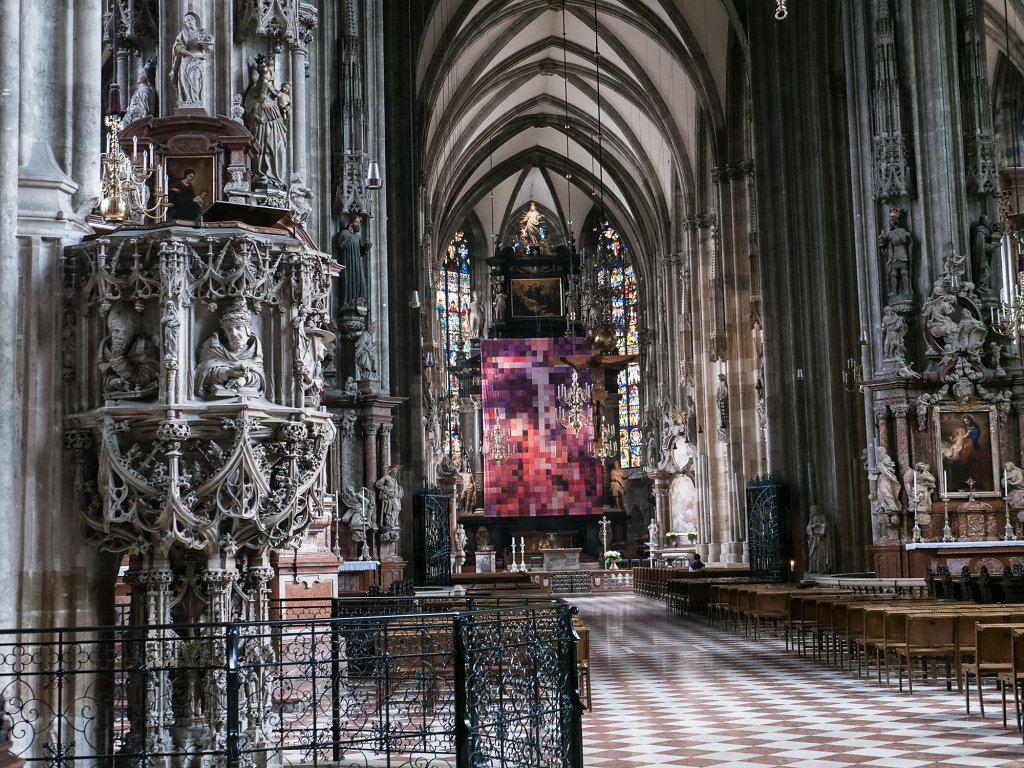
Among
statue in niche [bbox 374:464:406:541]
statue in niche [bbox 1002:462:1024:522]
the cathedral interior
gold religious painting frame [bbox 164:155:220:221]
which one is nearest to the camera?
the cathedral interior

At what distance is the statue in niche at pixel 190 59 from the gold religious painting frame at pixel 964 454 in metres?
13.5

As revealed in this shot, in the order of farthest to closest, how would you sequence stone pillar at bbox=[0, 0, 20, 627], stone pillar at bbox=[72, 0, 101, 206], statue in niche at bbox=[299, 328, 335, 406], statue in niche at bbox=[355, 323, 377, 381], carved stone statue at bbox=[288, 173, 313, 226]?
statue in niche at bbox=[355, 323, 377, 381] → carved stone statue at bbox=[288, 173, 313, 226] → stone pillar at bbox=[72, 0, 101, 206] → statue in niche at bbox=[299, 328, 335, 406] → stone pillar at bbox=[0, 0, 20, 627]

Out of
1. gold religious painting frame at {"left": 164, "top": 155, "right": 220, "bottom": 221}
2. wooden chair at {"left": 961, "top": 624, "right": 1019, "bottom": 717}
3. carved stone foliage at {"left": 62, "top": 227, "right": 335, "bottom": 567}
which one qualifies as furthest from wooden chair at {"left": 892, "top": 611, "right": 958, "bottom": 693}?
gold religious painting frame at {"left": 164, "top": 155, "right": 220, "bottom": 221}

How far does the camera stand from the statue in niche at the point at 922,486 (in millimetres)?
18484

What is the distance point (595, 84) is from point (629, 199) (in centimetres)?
658

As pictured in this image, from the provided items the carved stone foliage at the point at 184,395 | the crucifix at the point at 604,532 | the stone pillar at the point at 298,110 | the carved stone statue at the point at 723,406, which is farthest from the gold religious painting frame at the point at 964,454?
the crucifix at the point at 604,532

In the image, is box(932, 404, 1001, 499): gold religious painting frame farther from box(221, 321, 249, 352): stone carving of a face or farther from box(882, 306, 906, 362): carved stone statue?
box(221, 321, 249, 352): stone carving of a face

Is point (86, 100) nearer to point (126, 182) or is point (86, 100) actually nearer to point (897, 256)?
point (126, 182)

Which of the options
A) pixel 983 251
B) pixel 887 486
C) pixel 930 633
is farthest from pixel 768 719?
pixel 983 251

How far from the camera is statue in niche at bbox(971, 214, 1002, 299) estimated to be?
1900 centimetres

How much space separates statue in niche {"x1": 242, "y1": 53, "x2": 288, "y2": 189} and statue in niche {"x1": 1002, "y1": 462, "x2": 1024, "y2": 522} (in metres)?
13.1

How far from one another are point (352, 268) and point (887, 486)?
9.18 metres

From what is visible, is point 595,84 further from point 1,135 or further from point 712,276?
point 1,135

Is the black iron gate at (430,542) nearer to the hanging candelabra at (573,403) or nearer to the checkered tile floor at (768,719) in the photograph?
the checkered tile floor at (768,719)
